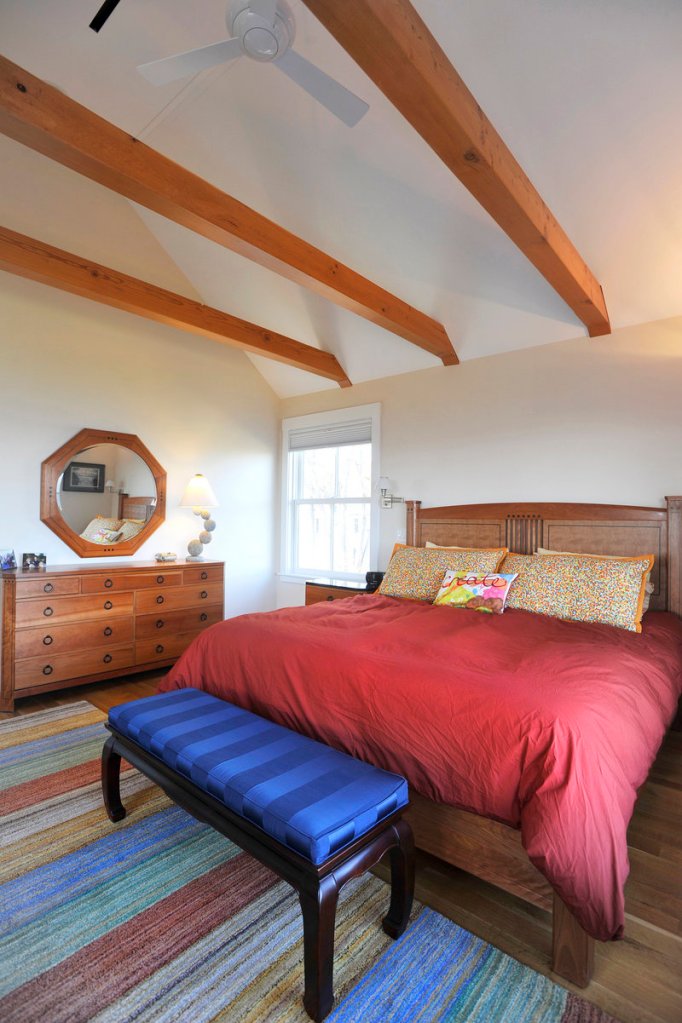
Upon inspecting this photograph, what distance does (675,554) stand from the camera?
9.85 feet

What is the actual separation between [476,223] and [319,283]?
99 cm

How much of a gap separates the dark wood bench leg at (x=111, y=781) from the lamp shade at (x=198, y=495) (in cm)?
258

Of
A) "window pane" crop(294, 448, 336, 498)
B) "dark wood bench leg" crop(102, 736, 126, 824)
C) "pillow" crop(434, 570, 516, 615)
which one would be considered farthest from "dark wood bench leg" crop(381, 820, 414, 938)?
"window pane" crop(294, 448, 336, 498)

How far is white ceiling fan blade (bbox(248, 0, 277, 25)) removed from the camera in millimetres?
1507

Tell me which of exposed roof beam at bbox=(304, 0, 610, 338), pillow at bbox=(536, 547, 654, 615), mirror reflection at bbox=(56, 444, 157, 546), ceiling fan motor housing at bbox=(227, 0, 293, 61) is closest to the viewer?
exposed roof beam at bbox=(304, 0, 610, 338)

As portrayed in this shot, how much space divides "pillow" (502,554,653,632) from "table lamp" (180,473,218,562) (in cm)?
264

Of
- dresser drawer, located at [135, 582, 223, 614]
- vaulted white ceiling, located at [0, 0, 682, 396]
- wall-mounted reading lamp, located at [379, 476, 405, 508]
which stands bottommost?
dresser drawer, located at [135, 582, 223, 614]

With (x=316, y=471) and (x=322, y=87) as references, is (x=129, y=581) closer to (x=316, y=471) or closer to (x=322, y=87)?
(x=316, y=471)

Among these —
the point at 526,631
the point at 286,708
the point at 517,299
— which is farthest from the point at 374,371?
the point at 286,708

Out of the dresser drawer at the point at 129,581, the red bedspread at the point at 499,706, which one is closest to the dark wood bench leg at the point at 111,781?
the red bedspread at the point at 499,706

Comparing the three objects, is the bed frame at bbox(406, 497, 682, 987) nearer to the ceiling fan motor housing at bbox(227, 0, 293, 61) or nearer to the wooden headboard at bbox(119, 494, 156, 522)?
the wooden headboard at bbox(119, 494, 156, 522)

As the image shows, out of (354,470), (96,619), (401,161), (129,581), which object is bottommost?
(96,619)

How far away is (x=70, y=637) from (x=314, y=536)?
246 centimetres

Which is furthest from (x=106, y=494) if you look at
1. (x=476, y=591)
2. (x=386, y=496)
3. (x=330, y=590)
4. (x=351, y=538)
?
(x=476, y=591)
